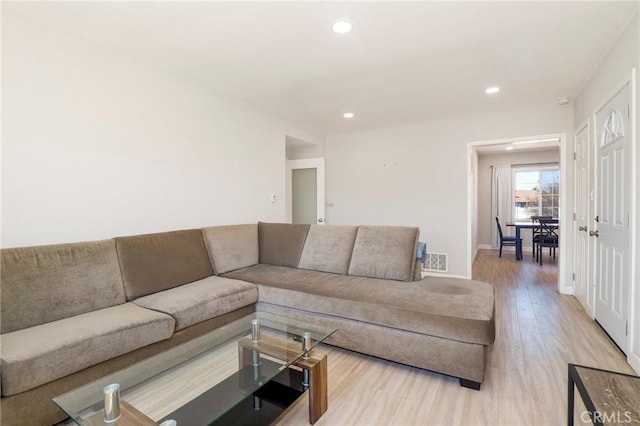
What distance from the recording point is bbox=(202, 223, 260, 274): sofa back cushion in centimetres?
309

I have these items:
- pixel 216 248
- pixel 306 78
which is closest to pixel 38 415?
pixel 216 248

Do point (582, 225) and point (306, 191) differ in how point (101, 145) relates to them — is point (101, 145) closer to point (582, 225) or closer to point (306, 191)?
point (306, 191)

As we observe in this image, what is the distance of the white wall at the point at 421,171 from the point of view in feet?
13.8

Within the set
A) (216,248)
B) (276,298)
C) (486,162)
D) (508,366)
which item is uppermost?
(486,162)

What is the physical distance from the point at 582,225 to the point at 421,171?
210 centimetres

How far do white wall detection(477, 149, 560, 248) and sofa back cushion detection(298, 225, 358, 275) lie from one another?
5.86m

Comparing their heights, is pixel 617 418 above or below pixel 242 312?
above

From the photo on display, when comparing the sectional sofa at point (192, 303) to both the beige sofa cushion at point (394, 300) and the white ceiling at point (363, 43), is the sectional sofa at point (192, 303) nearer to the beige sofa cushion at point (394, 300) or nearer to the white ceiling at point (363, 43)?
the beige sofa cushion at point (394, 300)

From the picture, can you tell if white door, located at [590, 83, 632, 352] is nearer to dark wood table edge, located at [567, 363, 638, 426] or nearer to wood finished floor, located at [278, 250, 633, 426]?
wood finished floor, located at [278, 250, 633, 426]

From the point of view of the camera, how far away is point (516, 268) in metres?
5.43

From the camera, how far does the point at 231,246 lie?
3.25m

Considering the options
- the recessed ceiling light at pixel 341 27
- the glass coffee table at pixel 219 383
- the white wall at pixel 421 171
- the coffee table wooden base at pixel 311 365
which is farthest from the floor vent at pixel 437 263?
the recessed ceiling light at pixel 341 27

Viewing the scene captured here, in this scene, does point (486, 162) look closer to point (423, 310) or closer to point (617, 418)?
point (423, 310)

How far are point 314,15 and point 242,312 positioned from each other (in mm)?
2361
